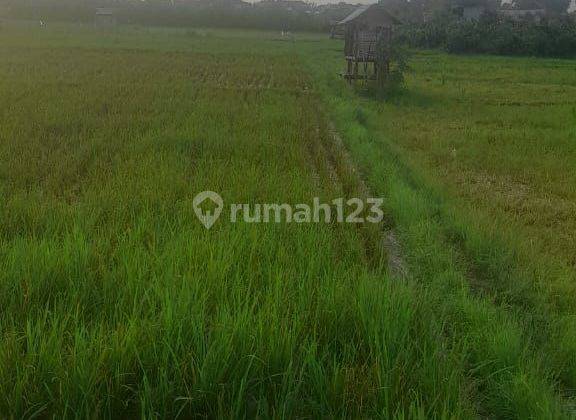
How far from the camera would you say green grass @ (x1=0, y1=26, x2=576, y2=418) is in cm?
190

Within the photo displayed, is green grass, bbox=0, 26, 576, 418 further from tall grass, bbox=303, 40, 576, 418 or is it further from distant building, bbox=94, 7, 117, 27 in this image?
distant building, bbox=94, 7, 117, 27

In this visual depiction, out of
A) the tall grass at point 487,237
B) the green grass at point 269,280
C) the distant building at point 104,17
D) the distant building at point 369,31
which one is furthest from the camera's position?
the distant building at point 104,17

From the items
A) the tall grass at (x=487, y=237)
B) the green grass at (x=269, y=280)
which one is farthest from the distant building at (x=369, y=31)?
the green grass at (x=269, y=280)

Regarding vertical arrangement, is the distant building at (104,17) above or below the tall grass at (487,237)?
above

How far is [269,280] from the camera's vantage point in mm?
2629

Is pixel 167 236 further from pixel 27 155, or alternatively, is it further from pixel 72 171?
pixel 27 155

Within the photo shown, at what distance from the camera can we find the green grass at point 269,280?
1.90 metres

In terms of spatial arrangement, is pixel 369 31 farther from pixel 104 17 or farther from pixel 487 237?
pixel 104 17

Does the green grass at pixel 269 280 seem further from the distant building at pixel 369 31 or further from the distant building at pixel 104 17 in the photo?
the distant building at pixel 104 17

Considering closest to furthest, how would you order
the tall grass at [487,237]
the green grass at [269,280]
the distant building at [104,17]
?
the green grass at [269,280], the tall grass at [487,237], the distant building at [104,17]

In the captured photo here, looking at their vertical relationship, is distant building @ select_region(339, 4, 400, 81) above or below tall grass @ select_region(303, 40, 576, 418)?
above

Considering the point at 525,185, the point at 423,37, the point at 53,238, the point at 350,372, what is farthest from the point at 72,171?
the point at 423,37

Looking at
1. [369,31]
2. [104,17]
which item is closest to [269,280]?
[369,31]

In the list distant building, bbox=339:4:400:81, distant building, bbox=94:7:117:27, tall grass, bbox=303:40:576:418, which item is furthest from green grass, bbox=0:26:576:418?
distant building, bbox=94:7:117:27
